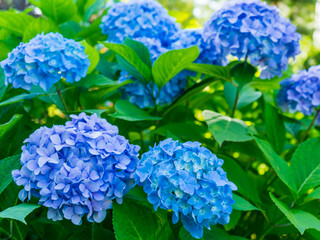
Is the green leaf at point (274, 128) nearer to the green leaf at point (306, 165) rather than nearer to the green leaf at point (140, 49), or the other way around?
the green leaf at point (306, 165)

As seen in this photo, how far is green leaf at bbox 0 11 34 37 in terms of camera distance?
172 centimetres

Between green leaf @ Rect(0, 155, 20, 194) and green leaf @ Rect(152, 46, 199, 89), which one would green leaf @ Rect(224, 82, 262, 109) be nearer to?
green leaf @ Rect(152, 46, 199, 89)

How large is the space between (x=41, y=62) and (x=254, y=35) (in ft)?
2.54

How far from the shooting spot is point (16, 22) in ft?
5.77

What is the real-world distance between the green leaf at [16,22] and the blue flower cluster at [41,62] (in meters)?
0.44

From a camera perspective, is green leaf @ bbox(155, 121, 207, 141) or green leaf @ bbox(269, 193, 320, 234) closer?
green leaf @ bbox(269, 193, 320, 234)

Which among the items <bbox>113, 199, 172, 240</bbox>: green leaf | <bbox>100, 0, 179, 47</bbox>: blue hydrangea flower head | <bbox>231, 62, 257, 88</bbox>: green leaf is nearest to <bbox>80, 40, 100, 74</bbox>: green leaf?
<bbox>100, 0, 179, 47</bbox>: blue hydrangea flower head

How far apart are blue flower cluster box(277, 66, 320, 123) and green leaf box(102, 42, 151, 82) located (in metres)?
0.64

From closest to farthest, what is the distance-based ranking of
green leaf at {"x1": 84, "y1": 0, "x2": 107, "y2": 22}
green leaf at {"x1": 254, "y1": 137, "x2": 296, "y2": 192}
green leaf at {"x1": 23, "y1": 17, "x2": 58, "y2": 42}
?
green leaf at {"x1": 254, "y1": 137, "x2": 296, "y2": 192} < green leaf at {"x1": 23, "y1": 17, "x2": 58, "y2": 42} < green leaf at {"x1": 84, "y1": 0, "x2": 107, "y2": 22}

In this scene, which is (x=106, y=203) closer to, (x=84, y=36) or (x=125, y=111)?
(x=125, y=111)

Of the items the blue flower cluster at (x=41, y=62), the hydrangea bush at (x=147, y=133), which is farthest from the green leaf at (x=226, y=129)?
the blue flower cluster at (x=41, y=62)

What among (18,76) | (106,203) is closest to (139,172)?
(106,203)

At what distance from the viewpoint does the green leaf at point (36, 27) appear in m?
1.63

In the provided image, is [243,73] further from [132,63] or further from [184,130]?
[132,63]
